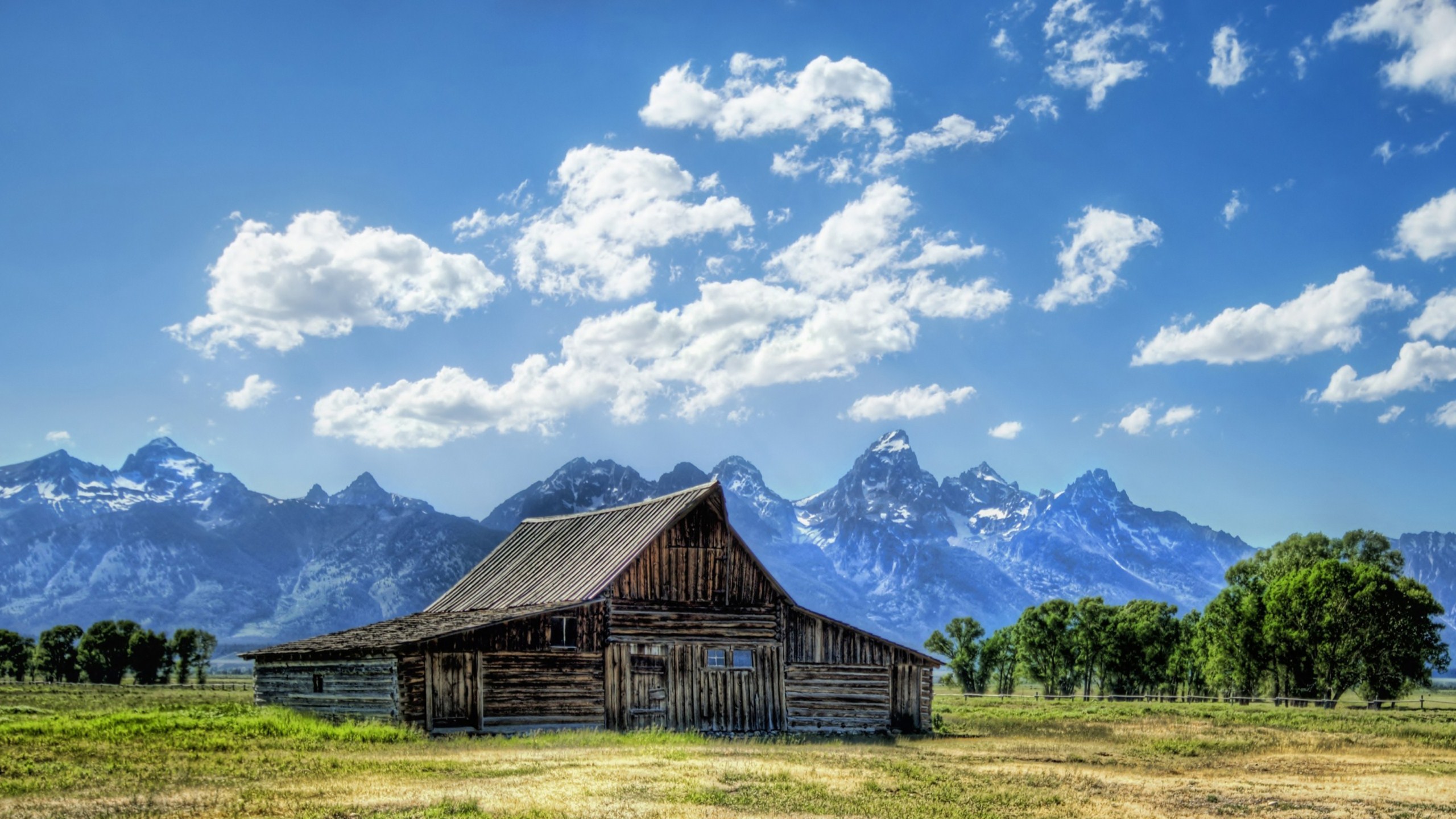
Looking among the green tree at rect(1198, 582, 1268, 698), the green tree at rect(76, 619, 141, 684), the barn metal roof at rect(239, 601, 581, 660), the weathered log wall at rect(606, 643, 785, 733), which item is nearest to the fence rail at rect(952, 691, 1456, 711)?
the green tree at rect(1198, 582, 1268, 698)

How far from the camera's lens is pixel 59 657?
109875mm

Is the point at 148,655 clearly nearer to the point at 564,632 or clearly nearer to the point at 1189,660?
the point at 564,632

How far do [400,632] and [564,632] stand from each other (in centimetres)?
568

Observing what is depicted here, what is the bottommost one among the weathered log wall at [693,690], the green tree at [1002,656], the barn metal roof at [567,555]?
the green tree at [1002,656]

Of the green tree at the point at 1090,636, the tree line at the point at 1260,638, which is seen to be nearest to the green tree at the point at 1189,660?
the tree line at the point at 1260,638

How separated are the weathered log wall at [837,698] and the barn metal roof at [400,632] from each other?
30.8 ft

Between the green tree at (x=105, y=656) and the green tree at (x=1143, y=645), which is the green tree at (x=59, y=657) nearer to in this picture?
the green tree at (x=105, y=656)

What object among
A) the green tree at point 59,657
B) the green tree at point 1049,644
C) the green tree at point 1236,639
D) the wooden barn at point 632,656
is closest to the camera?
the wooden barn at point 632,656

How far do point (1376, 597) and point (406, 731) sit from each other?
A: 2496 inches

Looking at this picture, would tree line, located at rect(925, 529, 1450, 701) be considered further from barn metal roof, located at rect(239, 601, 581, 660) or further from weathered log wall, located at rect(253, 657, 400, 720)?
weathered log wall, located at rect(253, 657, 400, 720)

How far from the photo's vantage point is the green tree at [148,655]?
107 meters

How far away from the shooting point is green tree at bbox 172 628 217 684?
108 meters

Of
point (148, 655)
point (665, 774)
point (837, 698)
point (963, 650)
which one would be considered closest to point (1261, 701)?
point (963, 650)

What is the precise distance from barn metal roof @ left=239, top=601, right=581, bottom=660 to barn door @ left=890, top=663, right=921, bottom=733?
13.7m
